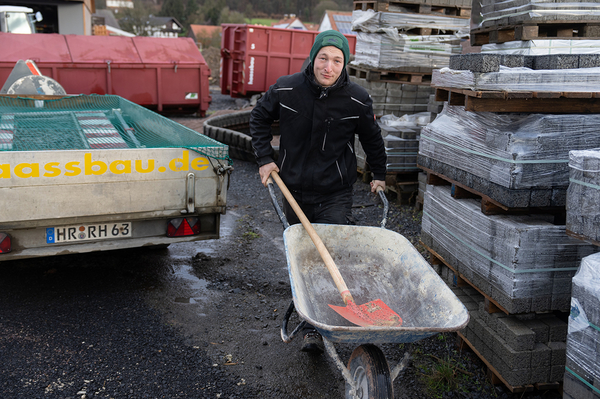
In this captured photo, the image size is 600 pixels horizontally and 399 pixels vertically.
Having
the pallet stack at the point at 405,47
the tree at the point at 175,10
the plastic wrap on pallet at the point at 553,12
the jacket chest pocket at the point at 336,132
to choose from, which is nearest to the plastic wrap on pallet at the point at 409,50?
the pallet stack at the point at 405,47

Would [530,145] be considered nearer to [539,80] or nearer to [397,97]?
[539,80]

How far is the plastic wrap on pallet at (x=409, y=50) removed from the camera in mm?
7289

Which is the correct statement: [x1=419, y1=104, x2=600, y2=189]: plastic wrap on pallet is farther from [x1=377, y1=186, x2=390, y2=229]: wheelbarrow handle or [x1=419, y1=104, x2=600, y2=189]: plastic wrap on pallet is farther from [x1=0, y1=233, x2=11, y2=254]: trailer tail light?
[x1=0, y1=233, x2=11, y2=254]: trailer tail light

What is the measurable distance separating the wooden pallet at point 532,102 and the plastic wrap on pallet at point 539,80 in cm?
6

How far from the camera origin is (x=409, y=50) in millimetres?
7352

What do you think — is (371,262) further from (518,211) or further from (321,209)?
(518,211)

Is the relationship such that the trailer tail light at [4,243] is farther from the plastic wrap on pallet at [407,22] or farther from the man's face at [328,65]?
the plastic wrap on pallet at [407,22]

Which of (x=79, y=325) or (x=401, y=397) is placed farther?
(x=79, y=325)

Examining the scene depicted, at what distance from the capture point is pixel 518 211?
3049 millimetres

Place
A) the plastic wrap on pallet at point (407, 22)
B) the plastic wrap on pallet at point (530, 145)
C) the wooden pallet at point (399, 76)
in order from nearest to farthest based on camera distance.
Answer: the plastic wrap on pallet at point (530, 145), the plastic wrap on pallet at point (407, 22), the wooden pallet at point (399, 76)

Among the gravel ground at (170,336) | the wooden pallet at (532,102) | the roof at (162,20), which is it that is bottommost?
the gravel ground at (170,336)

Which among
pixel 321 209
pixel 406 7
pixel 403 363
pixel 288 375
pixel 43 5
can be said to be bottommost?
pixel 288 375

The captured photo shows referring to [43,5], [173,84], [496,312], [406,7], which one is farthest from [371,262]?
[43,5]

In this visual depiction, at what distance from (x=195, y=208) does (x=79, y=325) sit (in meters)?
1.23
